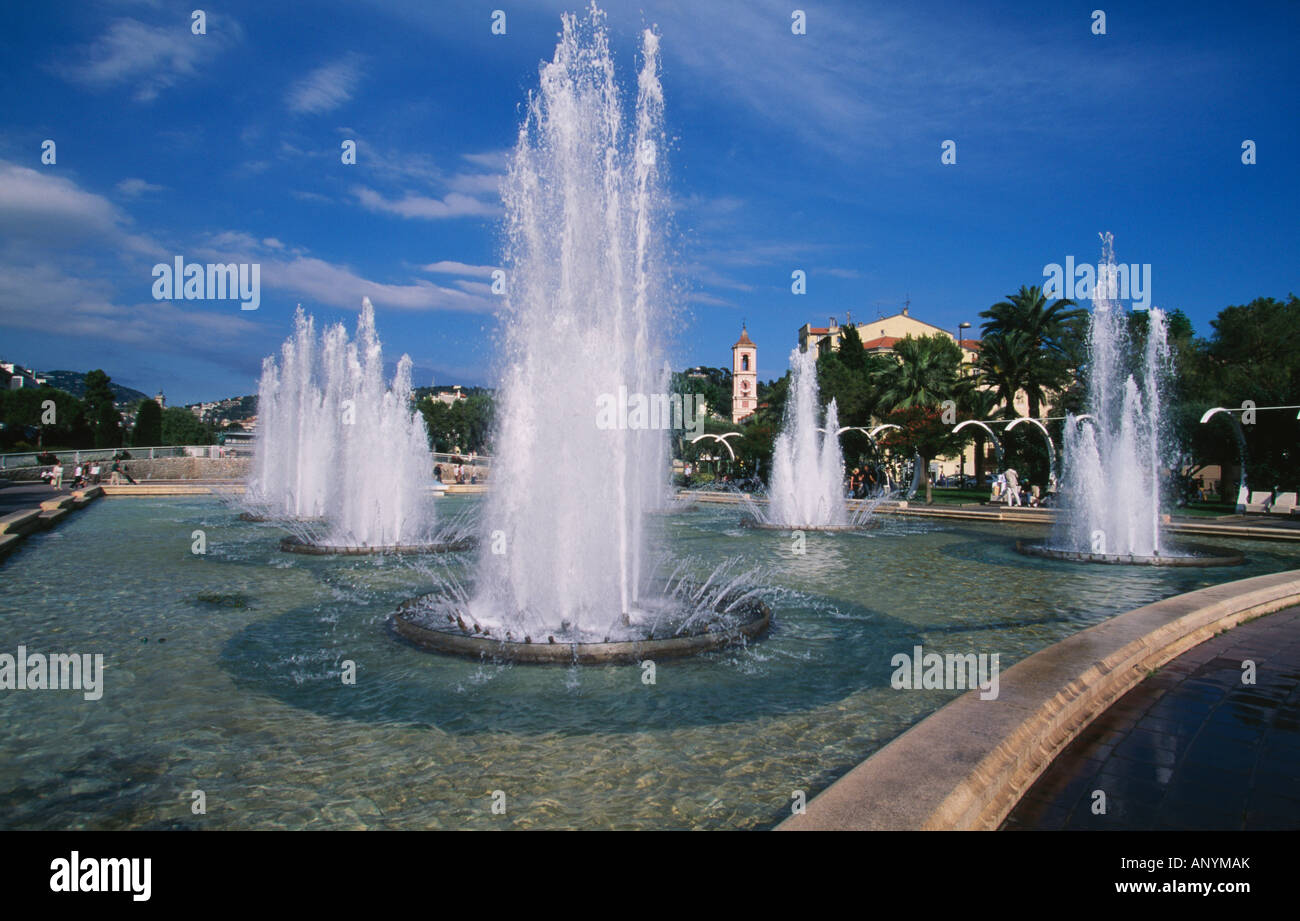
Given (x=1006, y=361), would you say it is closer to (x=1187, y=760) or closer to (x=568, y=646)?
(x=568, y=646)

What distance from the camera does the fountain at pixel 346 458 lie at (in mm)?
15883

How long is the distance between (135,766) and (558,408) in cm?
490

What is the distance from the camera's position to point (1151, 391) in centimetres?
1694

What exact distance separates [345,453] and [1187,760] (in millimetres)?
15675

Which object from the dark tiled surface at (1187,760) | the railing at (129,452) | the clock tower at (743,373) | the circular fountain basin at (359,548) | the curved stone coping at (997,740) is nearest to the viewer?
the curved stone coping at (997,740)

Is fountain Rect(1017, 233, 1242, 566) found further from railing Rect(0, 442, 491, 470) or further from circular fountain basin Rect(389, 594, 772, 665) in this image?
railing Rect(0, 442, 491, 470)

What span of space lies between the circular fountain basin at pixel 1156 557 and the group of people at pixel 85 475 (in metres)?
31.7

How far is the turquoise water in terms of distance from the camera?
163 inches

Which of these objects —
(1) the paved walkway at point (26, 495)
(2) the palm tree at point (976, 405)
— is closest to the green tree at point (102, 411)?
(1) the paved walkway at point (26, 495)

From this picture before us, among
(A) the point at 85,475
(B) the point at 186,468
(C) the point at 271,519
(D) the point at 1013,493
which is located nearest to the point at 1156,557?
(D) the point at 1013,493

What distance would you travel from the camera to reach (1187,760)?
4.26m

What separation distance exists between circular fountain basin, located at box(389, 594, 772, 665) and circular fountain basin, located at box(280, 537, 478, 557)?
21.5 feet

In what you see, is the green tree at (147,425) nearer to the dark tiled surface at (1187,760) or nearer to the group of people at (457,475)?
the group of people at (457,475)
